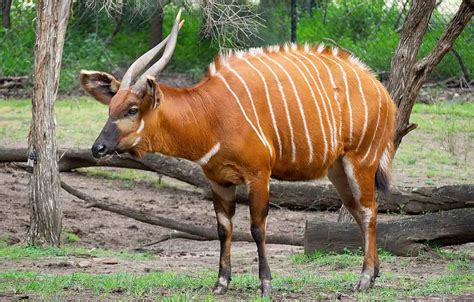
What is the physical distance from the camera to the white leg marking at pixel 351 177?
7352 mm

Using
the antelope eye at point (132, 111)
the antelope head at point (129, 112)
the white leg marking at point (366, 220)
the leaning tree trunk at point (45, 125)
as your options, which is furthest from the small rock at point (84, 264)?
the white leg marking at point (366, 220)

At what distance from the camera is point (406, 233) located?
860 cm

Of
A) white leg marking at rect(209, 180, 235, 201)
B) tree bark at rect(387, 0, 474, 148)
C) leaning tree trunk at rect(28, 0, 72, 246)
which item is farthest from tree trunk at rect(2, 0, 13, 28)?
white leg marking at rect(209, 180, 235, 201)

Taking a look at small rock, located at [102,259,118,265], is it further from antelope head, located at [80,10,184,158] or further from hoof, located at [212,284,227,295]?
antelope head, located at [80,10,184,158]

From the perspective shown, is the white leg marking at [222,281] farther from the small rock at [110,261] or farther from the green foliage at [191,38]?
the green foliage at [191,38]

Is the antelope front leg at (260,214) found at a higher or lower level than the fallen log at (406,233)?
higher

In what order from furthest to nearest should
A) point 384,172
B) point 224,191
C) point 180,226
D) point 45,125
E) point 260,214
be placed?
point 180,226 → point 45,125 → point 384,172 → point 224,191 → point 260,214

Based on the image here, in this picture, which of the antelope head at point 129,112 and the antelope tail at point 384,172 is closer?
the antelope head at point 129,112

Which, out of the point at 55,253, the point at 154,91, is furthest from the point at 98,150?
the point at 55,253

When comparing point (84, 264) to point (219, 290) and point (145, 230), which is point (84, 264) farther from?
point (145, 230)

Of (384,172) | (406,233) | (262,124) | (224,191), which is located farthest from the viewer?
(406,233)

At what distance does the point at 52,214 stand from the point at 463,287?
12.7 feet

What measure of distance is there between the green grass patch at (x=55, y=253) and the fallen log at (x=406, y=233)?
1579mm

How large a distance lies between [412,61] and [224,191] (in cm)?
284
